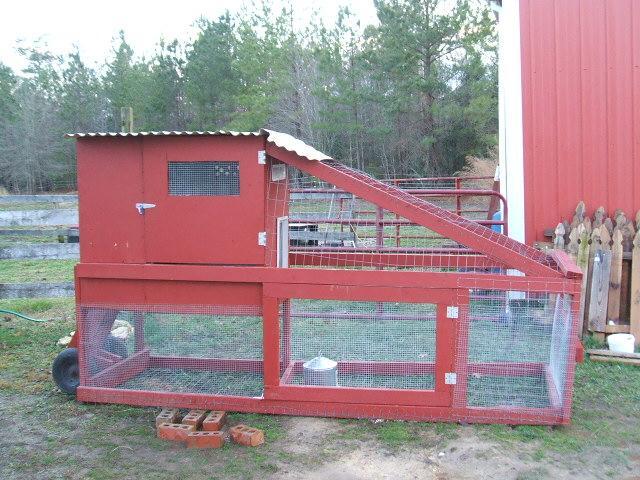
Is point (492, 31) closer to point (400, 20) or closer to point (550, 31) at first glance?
point (400, 20)

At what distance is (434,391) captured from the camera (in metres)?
4.86

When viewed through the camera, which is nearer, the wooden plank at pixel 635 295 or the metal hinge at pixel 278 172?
the metal hinge at pixel 278 172

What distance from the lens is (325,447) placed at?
14.8ft

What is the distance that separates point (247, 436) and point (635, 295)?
4.58 meters

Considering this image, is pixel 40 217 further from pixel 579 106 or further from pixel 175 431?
pixel 579 106

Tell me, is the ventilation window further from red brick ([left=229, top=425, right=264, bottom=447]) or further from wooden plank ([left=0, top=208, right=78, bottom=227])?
wooden plank ([left=0, top=208, right=78, bottom=227])

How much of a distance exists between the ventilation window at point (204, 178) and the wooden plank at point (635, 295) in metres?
4.47

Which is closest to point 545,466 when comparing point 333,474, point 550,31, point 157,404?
point 333,474

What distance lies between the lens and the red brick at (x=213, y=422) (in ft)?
15.4

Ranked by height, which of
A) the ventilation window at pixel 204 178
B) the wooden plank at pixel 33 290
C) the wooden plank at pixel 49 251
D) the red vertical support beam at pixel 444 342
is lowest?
the red vertical support beam at pixel 444 342

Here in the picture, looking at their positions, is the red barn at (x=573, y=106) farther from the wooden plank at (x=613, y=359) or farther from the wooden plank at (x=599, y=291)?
the wooden plank at (x=613, y=359)

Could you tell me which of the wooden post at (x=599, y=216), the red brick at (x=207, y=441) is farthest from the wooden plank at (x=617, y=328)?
the red brick at (x=207, y=441)

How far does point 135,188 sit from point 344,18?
1182 inches

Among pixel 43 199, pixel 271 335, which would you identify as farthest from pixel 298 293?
pixel 43 199
